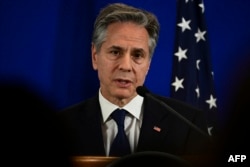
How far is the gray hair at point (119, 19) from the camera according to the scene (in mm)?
2123

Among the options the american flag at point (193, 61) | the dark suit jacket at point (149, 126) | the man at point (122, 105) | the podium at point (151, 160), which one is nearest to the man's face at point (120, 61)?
the man at point (122, 105)

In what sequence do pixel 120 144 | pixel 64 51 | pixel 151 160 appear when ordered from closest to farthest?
pixel 151 160 → pixel 120 144 → pixel 64 51

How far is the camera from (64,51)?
85.7 inches

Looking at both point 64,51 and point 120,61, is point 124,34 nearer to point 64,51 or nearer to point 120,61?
point 120,61

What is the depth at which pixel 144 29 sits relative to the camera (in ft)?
6.98

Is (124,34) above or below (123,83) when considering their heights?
above

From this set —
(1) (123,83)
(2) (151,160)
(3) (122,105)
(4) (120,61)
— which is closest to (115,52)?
(4) (120,61)

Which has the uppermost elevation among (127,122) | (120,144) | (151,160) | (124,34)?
(124,34)

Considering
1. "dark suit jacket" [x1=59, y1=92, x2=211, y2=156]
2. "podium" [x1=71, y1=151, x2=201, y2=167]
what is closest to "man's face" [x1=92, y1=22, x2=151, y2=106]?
"dark suit jacket" [x1=59, y1=92, x2=211, y2=156]

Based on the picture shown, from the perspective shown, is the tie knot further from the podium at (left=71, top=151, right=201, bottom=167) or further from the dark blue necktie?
the podium at (left=71, top=151, right=201, bottom=167)

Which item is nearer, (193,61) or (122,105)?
(122,105)

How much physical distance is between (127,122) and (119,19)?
1.75ft

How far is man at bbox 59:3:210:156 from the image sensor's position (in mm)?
2088

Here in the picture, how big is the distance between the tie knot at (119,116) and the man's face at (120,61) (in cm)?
5
